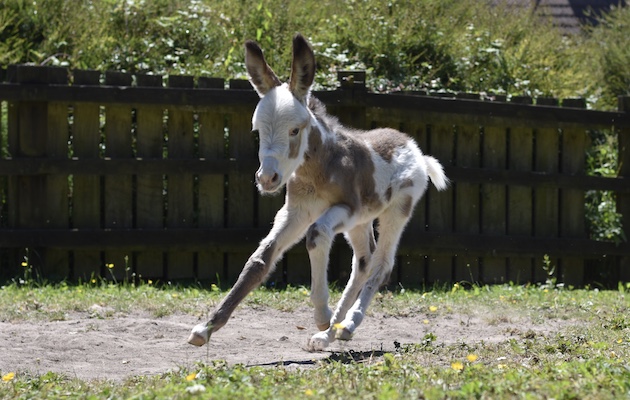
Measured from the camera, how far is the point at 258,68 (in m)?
6.32

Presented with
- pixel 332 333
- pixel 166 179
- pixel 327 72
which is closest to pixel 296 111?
pixel 332 333

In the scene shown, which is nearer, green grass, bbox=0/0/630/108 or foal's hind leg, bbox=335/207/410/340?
foal's hind leg, bbox=335/207/410/340

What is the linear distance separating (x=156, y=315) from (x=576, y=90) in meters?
7.34

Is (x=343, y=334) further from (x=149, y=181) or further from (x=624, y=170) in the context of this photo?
(x=624, y=170)

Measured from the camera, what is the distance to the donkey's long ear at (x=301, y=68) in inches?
246

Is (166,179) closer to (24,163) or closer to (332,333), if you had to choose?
(24,163)

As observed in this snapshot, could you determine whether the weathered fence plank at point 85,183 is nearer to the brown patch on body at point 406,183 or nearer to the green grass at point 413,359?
the green grass at point 413,359

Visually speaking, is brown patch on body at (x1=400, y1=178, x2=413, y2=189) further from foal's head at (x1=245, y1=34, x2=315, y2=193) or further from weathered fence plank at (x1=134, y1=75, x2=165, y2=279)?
weathered fence plank at (x1=134, y1=75, x2=165, y2=279)

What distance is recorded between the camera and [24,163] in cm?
926

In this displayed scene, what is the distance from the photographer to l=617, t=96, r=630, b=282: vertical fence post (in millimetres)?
10914

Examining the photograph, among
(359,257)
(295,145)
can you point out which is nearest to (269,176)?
(295,145)

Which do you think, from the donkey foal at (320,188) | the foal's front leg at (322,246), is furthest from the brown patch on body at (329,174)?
the foal's front leg at (322,246)

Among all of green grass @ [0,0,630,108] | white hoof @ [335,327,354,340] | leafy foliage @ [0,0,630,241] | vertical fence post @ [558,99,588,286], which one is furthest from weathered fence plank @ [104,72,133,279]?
vertical fence post @ [558,99,588,286]

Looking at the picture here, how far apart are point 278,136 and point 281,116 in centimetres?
14
